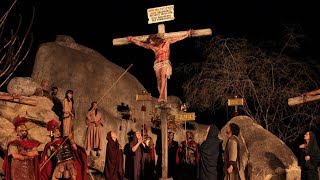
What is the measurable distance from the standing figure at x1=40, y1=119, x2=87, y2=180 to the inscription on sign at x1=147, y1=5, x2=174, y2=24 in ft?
13.7

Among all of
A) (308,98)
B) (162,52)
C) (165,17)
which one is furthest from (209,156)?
(165,17)

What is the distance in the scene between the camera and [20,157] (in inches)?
348

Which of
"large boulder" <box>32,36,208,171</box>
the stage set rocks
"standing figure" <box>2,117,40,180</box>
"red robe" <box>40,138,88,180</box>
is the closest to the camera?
"standing figure" <box>2,117,40,180</box>

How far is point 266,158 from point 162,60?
386 cm

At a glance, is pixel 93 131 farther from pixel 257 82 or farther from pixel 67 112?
pixel 257 82

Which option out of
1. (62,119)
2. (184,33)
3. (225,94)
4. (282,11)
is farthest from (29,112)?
(282,11)

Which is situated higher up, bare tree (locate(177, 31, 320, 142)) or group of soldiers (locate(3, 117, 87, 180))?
bare tree (locate(177, 31, 320, 142))

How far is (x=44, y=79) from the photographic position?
1490 centimetres

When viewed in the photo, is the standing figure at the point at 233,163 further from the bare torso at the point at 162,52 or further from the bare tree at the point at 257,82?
the bare tree at the point at 257,82

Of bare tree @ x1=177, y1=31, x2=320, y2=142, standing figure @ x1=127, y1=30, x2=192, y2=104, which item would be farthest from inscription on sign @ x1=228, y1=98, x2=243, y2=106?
standing figure @ x1=127, y1=30, x2=192, y2=104

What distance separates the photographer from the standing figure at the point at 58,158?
9586mm

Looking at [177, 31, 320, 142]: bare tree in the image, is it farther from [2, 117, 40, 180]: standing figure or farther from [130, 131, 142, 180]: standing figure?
[2, 117, 40, 180]: standing figure

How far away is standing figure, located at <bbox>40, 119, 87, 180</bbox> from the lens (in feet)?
31.4

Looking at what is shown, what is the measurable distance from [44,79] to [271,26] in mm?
10102
